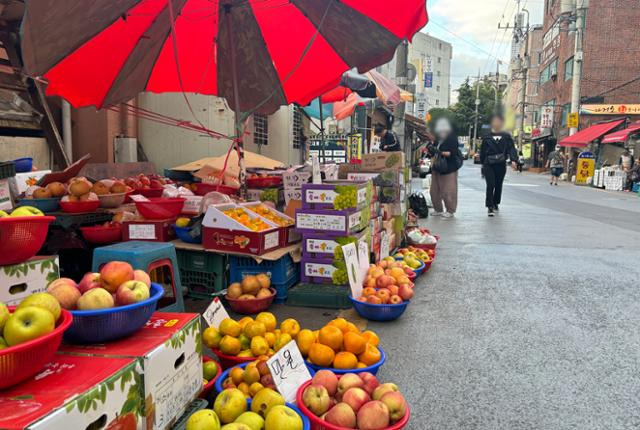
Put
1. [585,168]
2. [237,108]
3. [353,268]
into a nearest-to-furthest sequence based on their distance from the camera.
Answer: [353,268] → [237,108] → [585,168]

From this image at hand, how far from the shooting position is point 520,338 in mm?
4008

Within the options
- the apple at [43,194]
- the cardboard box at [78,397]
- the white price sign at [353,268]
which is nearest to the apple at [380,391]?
the cardboard box at [78,397]

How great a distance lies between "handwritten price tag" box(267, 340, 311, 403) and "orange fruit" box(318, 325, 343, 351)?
1.07 ft

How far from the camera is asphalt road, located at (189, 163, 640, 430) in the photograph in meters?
2.88

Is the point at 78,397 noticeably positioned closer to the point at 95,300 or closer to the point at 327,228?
the point at 95,300

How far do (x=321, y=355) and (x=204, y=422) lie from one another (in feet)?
3.26

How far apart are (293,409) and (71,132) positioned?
878cm

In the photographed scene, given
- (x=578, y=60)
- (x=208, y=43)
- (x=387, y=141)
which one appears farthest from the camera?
(x=578, y=60)

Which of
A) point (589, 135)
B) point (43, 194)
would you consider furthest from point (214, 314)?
point (589, 135)

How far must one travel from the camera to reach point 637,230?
32.2ft

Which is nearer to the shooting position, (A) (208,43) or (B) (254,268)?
(B) (254,268)

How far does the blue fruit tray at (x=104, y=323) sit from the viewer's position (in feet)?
6.32

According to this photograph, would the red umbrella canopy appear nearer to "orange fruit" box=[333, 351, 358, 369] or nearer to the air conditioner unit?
the air conditioner unit

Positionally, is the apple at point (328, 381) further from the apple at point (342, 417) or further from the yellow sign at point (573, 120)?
the yellow sign at point (573, 120)
